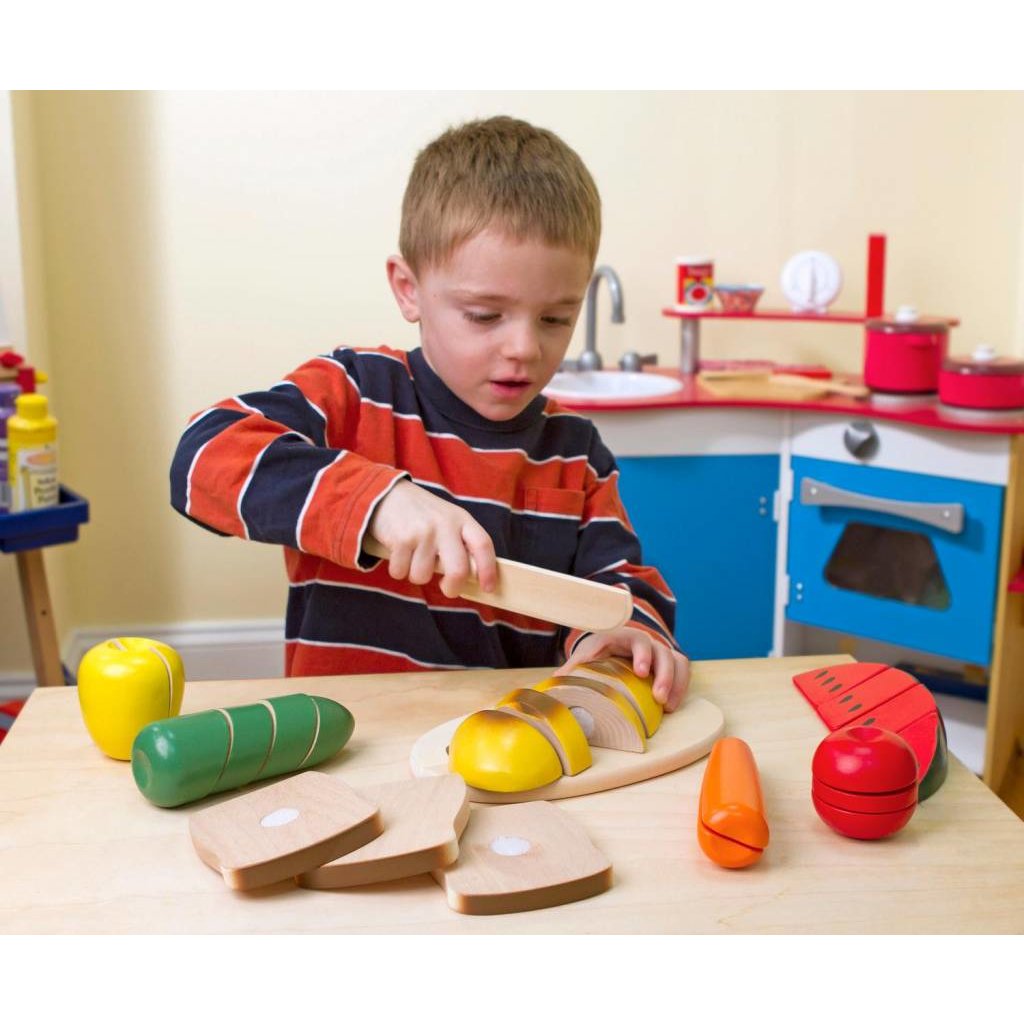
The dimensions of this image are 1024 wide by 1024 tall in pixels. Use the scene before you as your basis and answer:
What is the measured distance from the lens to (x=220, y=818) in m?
A: 0.67

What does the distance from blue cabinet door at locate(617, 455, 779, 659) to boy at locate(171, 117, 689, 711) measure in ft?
2.83

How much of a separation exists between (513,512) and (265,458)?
28 centimetres

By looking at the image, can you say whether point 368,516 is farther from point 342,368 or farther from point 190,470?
point 342,368

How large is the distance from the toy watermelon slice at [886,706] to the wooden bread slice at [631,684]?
119 mm

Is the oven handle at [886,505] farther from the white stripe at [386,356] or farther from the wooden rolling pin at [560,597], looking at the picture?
the wooden rolling pin at [560,597]

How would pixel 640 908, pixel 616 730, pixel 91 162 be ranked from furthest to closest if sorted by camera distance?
pixel 91 162
pixel 616 730
pixel 640 908

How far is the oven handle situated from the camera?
72.4 inches

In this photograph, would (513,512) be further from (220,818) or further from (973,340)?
(973,340)

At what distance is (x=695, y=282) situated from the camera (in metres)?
2.17

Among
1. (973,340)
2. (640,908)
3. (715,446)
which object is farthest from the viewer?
(973,340)

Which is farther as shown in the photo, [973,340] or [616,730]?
[973,340]

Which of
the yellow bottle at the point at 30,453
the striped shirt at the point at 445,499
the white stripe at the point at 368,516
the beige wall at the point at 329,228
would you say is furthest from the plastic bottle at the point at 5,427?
the white stripe at the point at 368,516

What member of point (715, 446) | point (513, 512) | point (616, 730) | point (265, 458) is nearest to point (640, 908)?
point (616, 730)

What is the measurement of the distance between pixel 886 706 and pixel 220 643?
5.79 feet
